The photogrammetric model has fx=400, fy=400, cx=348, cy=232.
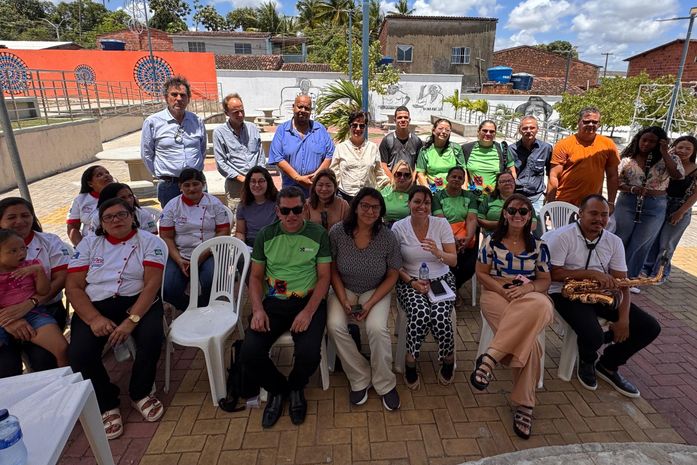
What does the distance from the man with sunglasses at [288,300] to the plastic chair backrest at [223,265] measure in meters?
0.34

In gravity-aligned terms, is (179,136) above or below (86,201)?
above

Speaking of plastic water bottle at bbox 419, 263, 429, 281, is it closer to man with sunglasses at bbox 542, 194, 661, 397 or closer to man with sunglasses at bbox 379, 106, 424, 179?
man with sunglasses at bbox 542, 194, 661, 397

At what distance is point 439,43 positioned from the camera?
29.5 metres

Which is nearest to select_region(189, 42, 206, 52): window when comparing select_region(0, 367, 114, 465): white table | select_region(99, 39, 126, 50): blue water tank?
select_region(99, 39, 126, 50): blue water tank

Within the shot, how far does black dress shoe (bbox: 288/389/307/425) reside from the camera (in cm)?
258

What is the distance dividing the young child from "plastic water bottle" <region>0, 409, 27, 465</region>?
1326mm

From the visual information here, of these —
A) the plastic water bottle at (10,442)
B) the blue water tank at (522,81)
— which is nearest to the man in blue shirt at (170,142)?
the plastic water bottle at (10,442)

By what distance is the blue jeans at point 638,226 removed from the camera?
4.04 m

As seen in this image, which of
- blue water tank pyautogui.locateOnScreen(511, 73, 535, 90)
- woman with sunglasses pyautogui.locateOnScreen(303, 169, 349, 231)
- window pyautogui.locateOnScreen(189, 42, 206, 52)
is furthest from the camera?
window pyautogui.locateOnScreen(189, 42, 206, 52)

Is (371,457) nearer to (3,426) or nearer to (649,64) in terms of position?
(3,426)

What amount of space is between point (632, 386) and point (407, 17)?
30.4 m

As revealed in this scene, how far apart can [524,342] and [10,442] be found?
2566mm

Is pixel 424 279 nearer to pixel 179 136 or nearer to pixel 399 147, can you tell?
pixel 399 147

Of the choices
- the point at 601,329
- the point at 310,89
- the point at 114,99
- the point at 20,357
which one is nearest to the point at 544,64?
the point at 310,89
